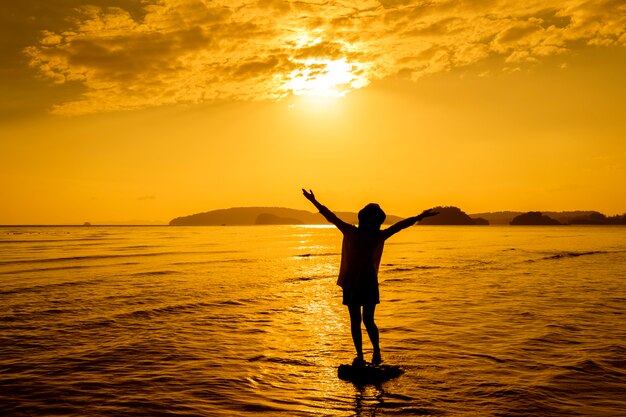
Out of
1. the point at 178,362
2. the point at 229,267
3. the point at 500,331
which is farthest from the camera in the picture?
the point at 229,267

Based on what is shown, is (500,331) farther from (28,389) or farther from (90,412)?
(28,389)

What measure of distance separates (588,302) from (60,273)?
25.0 metres

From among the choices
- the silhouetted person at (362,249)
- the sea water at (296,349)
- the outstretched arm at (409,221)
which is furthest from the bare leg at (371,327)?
the outstretched arm at (409,221)

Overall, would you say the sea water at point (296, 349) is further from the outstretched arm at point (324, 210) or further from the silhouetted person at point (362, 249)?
the outstretched arm at point (324, 210)

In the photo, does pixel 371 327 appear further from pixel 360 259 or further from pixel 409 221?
pixel 409 221

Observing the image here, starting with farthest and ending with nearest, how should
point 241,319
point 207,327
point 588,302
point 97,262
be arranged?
point 97,262, point 588,302, point 241,319, point 207,327

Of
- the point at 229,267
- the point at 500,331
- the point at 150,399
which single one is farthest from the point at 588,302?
the point at 229,267

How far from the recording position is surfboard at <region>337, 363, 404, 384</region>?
804 centimetres

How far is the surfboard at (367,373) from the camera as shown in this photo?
804cm

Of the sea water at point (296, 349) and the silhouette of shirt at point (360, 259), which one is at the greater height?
the silhouette of shirt at point (360, 259)

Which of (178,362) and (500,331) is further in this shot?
(500,331)

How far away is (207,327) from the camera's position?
12930 mm

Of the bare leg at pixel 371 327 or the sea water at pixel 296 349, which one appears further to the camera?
the bare leg at pixel 371 327

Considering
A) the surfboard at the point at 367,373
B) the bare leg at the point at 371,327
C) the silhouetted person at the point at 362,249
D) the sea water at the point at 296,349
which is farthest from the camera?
the bare leg at the point at 371,327
